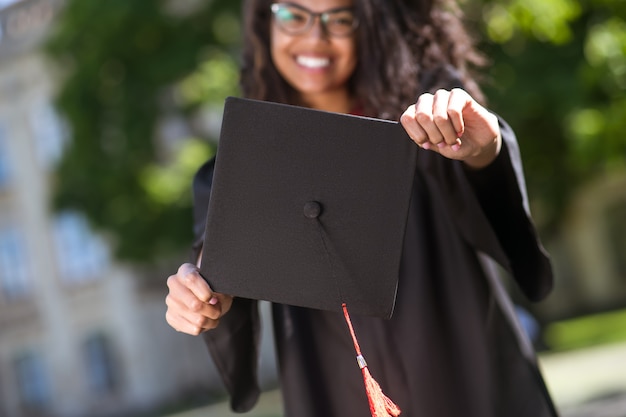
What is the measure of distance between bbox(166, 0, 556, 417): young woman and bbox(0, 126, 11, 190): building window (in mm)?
23278

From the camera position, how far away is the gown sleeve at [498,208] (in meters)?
2.09

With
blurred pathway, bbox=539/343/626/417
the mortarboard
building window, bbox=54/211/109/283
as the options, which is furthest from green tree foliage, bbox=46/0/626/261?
the mortarboard

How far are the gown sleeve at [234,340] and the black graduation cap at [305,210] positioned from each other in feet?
0.71

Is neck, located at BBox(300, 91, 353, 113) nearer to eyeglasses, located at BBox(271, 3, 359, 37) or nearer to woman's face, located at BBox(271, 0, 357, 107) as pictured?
woman's face, located at BBox(271, 0, 357, 107)

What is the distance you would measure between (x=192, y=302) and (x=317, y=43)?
0.70 metres

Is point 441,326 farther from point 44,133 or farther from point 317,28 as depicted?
point 44,133

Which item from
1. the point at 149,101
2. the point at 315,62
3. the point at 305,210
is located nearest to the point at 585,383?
the point at 315,62

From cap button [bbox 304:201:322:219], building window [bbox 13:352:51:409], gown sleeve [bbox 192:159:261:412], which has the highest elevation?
cap button [bbox 304:201:322:219]

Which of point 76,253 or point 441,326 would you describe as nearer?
point 441,326

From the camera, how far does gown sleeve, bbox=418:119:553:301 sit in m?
2.09

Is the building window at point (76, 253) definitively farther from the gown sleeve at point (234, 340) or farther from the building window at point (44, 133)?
the gown sleeve at point (234, 340)

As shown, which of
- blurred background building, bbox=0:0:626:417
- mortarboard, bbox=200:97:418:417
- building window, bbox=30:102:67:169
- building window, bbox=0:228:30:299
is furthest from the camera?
building window, bbox=0:228:30:299

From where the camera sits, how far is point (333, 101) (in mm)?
2418

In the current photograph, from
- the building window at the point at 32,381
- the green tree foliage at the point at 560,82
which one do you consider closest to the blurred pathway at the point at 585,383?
the green tree foliage at the point at 560,82
